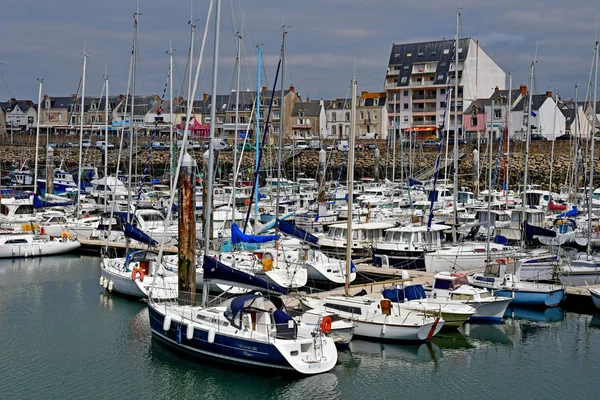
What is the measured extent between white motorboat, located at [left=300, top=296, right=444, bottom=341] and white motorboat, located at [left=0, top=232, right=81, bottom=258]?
21288mm

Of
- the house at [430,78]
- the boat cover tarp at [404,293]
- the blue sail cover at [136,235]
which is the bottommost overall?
the boat cover tarp at [404,293]

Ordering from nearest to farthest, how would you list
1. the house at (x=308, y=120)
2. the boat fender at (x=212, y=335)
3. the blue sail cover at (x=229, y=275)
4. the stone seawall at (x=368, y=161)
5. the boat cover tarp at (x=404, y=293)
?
the boat fender at (x=212, y=335) < the blue sail cover at (x=229, y=275) < the boat cover tarp at (x=404, y=293) < the stone seawall at (x=368, y=161) < the house at (x=308, y=120)

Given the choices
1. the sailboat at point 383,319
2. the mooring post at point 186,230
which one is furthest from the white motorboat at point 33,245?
the sailboat at point 383,319

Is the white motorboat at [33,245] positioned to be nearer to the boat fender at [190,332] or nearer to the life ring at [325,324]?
the boat fender at [190,332]

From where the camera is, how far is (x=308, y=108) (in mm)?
104312

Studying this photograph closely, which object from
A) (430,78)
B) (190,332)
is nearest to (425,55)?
(430,78)

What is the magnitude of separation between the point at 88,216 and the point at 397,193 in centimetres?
2301

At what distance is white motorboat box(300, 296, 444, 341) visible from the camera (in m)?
24.8

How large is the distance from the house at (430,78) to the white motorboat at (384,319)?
69310 mm

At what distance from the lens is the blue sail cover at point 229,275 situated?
24234 mm

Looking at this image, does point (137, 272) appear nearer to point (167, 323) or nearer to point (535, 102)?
point (167, 323)

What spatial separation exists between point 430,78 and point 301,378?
77488 millimetres

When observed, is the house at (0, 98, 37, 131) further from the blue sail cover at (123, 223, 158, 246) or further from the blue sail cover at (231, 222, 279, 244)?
the blue sail cover at (231, 222, 279, 244)

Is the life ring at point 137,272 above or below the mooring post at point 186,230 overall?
below
